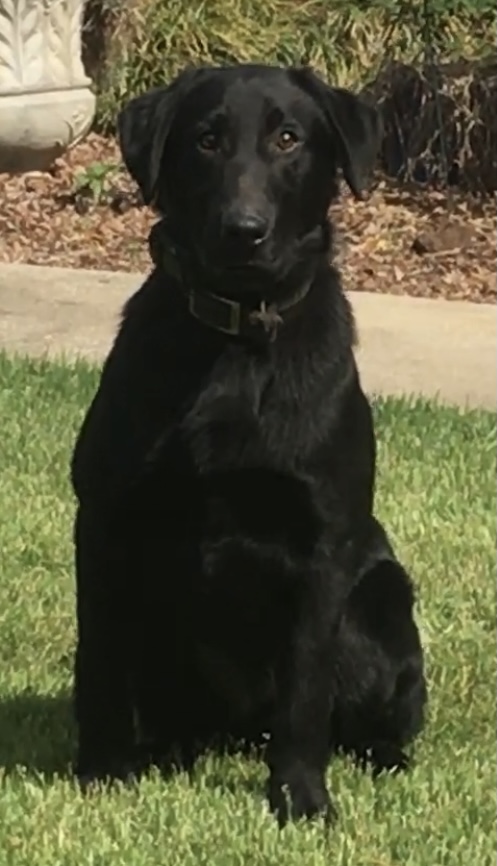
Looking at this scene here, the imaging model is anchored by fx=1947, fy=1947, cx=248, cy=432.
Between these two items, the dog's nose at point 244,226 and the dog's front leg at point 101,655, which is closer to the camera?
the dog's nose at point 244,226

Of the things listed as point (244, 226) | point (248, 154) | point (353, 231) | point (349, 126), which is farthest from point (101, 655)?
point (353, 231)

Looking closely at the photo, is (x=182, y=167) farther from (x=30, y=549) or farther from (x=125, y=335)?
(x=30, y=549)

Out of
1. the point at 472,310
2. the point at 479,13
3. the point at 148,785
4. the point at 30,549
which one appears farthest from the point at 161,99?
the point at 479,13

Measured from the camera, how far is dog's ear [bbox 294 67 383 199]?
3688mm

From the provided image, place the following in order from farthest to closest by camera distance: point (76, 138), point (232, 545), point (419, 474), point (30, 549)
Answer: point (76, 138), point (419, 474), point (30, 549), point (232, 545)

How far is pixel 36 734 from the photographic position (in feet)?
A: 13.4

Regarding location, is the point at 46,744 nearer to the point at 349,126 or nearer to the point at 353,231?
the point at 349,126

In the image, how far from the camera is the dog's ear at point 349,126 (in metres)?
3.69

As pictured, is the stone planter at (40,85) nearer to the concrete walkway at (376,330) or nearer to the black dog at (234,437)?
the concrete walkway at (376,330)

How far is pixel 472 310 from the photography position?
27.8ft

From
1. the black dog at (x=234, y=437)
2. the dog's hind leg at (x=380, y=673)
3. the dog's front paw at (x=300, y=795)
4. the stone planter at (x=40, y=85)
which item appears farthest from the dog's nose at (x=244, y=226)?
the stone planter at (x=40, y=85)

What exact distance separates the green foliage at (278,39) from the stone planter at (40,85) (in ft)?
1.01

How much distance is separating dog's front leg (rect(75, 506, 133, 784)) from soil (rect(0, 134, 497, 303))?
5.14 m

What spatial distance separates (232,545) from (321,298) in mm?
531
